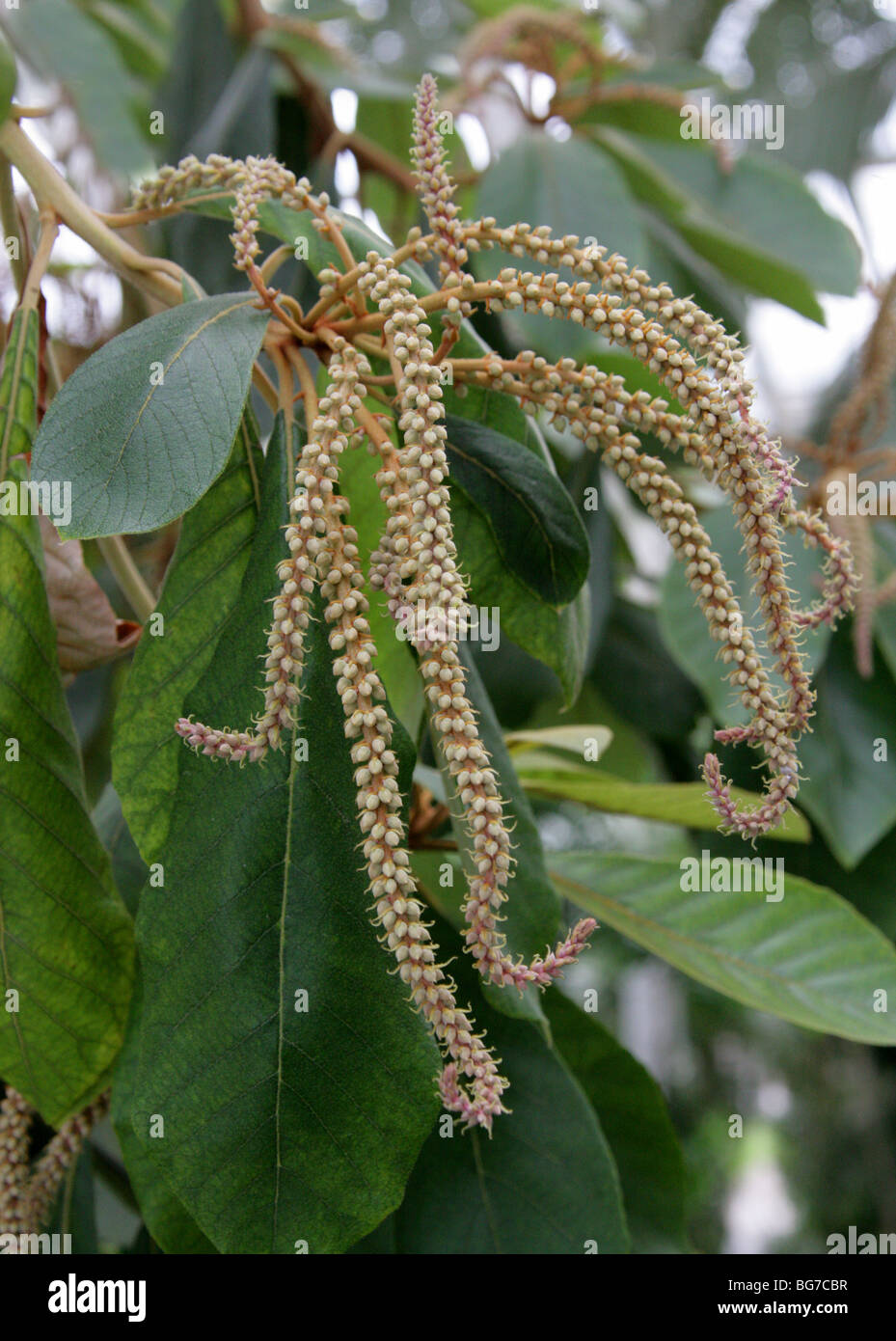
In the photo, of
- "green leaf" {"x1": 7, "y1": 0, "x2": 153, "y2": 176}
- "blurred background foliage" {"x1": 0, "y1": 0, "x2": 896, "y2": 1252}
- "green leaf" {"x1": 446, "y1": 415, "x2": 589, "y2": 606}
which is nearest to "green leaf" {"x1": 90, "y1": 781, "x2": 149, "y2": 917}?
"blurred background foliage" {"x1": 0, "y1": 0, "x2": 896, "y2": 1252}

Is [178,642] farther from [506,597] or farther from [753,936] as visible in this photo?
[753,936]

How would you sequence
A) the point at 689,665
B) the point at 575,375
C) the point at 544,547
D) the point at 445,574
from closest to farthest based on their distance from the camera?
the point at 445,574 → the point at 575,375 → the point at 544,547 → the point at 689,665

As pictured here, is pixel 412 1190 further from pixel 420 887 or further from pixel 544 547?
pixel 544 547

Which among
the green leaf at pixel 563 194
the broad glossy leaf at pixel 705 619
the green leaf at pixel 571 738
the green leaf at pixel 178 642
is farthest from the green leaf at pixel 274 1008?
the green leaf at pixel 563 194

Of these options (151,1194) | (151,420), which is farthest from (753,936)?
(151,420)

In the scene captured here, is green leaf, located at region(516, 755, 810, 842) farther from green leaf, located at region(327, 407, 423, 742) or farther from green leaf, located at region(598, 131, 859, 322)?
green leaf, located at region(598, 131, 859, 322)

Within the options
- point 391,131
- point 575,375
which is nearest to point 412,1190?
point 575,375

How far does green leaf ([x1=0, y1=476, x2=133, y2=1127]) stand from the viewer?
24.4 inches

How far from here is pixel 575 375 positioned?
1.80 ft

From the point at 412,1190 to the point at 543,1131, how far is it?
0.34 ft

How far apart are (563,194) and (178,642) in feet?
2.95

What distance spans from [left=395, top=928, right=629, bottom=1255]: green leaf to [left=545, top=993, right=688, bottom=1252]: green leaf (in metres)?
0.10

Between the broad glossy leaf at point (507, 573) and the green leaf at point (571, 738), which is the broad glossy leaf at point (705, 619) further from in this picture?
the broad glossy leaf at point (507, 573)

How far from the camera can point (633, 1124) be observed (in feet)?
2.99
